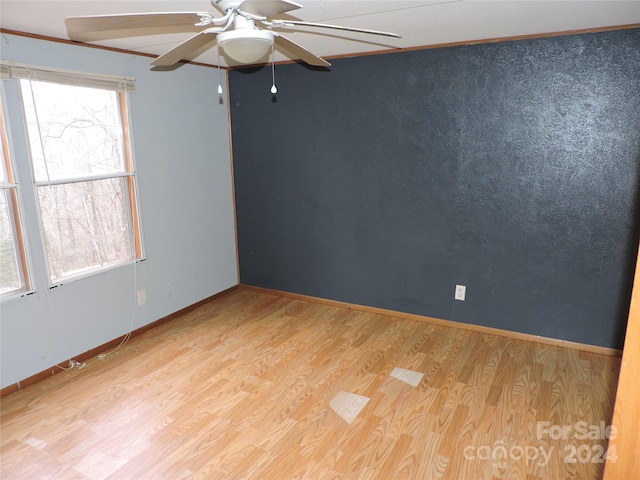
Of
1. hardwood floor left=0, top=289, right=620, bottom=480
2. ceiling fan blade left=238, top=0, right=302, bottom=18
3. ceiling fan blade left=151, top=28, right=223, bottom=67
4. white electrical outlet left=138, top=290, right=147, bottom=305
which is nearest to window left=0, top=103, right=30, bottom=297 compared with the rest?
hardwood floor left=0, top=289, right=620, bottom=480

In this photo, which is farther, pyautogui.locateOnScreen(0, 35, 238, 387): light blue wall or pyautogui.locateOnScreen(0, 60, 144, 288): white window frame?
pyautogui.locateOnScreen(0, 35, 238, 387): light blue wall

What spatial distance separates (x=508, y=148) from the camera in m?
3.10

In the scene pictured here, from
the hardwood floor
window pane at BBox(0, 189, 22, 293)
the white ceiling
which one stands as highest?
the white ceiling

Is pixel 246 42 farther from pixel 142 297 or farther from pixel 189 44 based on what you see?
pixel 142 297

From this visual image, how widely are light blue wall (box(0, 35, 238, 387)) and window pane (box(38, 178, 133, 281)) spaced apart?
108 millimetres

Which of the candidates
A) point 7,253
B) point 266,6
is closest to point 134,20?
point 266,6

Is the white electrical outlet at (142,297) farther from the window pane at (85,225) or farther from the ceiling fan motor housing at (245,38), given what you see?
the ceiling fan motor housing at (245,38)

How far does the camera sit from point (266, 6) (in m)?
1.38

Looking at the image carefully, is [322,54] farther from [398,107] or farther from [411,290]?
[411,290]

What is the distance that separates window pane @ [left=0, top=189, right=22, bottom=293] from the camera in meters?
2.59

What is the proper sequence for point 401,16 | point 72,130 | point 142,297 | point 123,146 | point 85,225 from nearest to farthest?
point 401,16
point 72,130
point 85,225
point 123,146
point 142,297

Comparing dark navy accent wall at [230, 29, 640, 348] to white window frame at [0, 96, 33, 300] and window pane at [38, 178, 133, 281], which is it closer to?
window pane at [38, 178, 133, 281]

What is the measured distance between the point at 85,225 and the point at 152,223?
1.77 ft

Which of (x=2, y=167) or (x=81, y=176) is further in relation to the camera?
(x=81, y=176)
